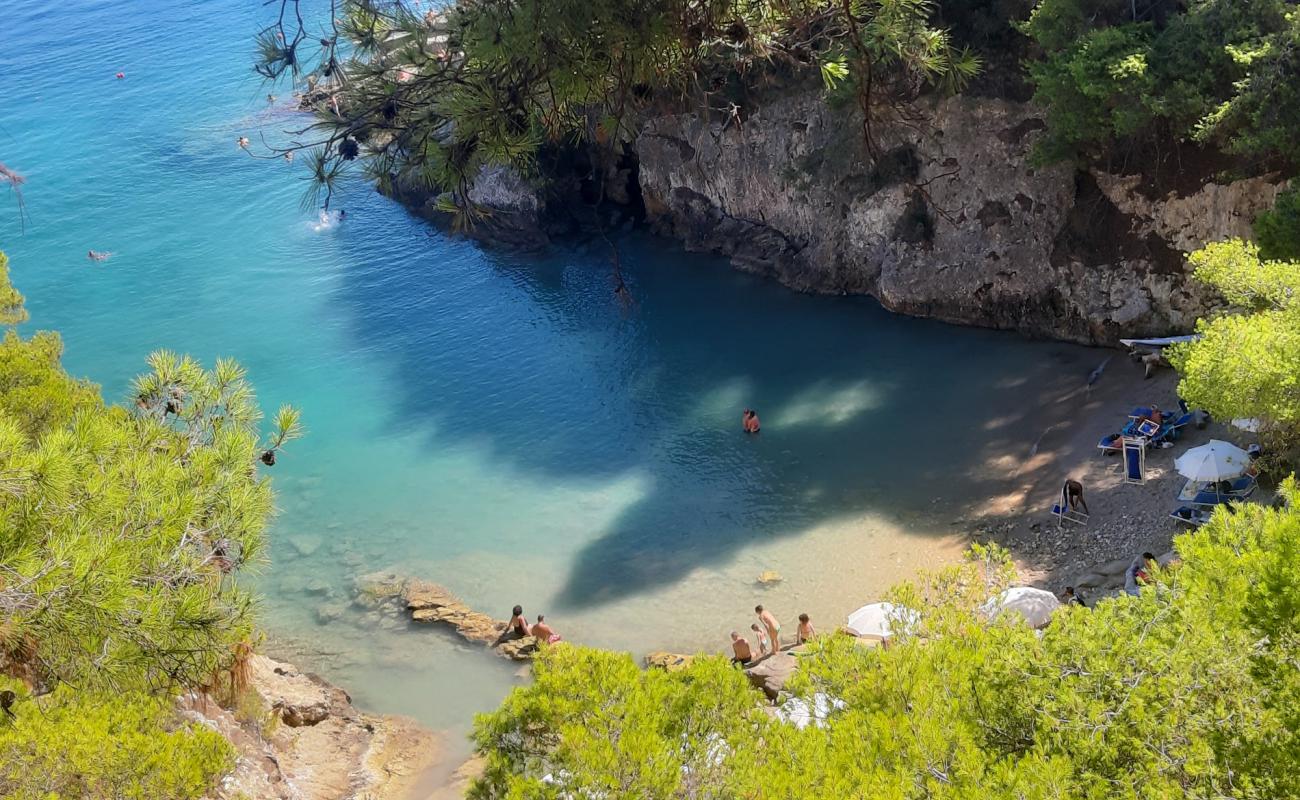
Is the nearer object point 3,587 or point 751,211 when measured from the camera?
point 3,587

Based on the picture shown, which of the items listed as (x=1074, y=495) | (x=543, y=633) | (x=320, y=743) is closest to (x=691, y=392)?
(x=543, y=633)

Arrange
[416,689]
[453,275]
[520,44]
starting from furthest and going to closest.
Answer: [453,275], [416,689], [520,44]

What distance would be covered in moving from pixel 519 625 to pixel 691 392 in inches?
337

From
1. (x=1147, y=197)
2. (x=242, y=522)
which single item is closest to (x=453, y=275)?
(x=1147, y=197)

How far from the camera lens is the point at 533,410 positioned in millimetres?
25469

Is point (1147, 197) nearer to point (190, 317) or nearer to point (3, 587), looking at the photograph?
point (3, 587)

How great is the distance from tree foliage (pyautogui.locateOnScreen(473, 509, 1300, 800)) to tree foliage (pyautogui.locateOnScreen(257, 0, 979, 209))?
A: 3.97 metres

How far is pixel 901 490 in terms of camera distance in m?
20.4

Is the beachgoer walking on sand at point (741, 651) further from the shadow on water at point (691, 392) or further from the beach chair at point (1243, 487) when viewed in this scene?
the beach chair at point (1243, 487)

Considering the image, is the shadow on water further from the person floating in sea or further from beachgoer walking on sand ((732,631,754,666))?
beachgoer walking on sand ((732,631,754,666))

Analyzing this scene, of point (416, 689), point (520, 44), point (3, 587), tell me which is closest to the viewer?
point (520, 44)

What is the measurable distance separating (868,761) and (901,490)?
13615 mm

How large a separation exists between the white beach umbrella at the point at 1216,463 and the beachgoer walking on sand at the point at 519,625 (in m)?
11.2

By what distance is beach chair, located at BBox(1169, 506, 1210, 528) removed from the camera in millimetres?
16594
